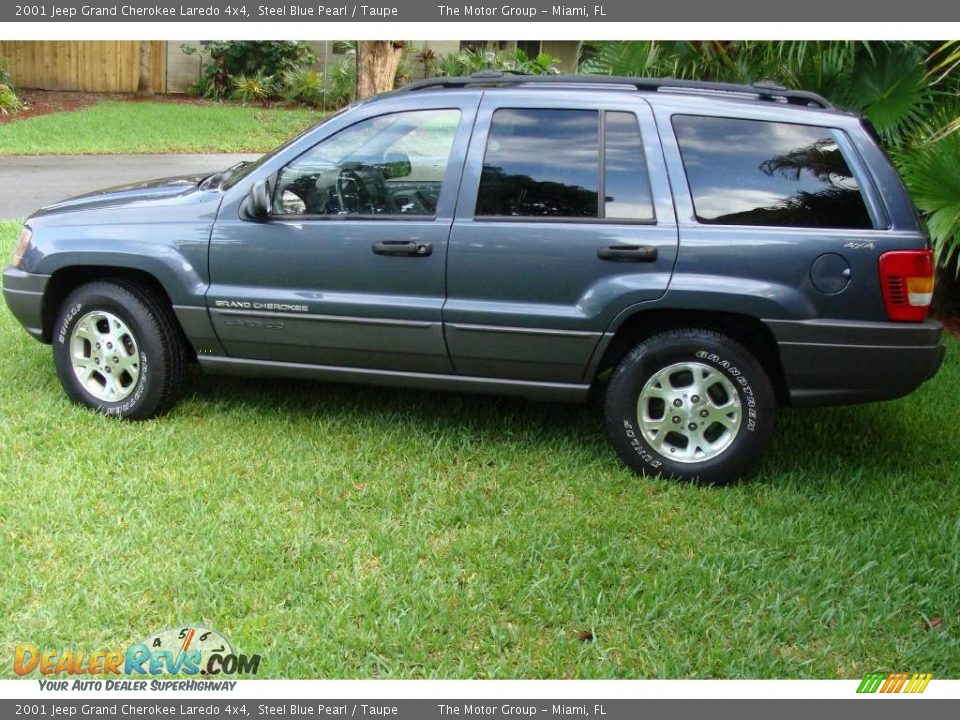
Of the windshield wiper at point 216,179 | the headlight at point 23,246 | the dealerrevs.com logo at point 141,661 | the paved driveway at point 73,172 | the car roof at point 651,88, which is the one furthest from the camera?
the paved driveway at point 73,172

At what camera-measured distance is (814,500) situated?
4.73 meters

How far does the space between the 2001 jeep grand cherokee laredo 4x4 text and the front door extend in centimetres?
1

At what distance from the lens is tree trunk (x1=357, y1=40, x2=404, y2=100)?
1147cm

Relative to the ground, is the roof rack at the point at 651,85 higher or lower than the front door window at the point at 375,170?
higher

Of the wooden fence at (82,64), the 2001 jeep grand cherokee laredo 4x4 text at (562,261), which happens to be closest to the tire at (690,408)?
the 2001 jeep grand cherokee laredo 4x4 text at (562,261)

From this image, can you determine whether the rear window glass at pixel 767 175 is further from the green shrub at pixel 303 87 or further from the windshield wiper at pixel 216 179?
the green shrub at pixel 303 87

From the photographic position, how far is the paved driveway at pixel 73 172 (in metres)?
12.4

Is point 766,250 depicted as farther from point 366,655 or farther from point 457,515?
point 366,655

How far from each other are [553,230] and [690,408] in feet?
3.56

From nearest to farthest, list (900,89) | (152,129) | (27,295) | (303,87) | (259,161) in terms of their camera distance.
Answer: (259,161)
(27,295)
(900,89)
(152,129)
(303,87)

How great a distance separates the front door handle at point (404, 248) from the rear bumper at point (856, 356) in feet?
5.46

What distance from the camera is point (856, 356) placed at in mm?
4523

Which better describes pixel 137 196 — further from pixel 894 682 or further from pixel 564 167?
pixel 894 682

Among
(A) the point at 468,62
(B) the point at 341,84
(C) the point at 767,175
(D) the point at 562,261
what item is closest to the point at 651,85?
(C) the point at 767,175
